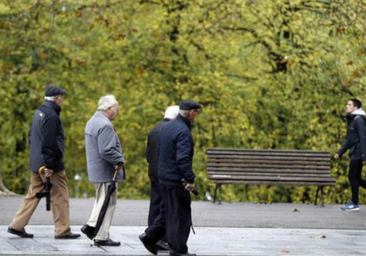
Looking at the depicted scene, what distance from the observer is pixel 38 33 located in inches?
1046

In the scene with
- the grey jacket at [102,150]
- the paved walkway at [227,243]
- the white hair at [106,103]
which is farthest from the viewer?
the white hair at [106,103]

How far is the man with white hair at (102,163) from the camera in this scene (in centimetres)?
1169

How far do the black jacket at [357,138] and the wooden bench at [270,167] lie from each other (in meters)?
1.53

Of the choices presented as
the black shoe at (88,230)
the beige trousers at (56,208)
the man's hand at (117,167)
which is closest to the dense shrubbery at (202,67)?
the beige trousers at (56,208)

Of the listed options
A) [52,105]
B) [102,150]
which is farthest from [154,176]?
[52,105]

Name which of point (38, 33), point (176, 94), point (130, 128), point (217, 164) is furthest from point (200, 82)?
point (217, 164)

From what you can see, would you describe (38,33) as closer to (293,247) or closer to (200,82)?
(200,82)

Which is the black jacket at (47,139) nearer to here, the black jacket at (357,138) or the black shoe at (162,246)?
the black shoe at (162,246)

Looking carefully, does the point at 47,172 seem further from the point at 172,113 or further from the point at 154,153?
the point at 172,113

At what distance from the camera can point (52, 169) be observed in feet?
39.6

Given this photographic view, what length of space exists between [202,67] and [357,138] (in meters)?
10.7

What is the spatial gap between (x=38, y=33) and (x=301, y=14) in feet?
23.8

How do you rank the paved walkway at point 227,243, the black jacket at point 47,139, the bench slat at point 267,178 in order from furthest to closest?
the bench slat at point 267,178 < the black jacket at point 47,139 < the paved walkway at point 227,243

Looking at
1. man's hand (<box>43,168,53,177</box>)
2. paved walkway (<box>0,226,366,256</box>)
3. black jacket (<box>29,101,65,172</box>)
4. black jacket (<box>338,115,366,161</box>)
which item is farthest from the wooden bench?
man's hand (<box>43,168,53,177</box>)
